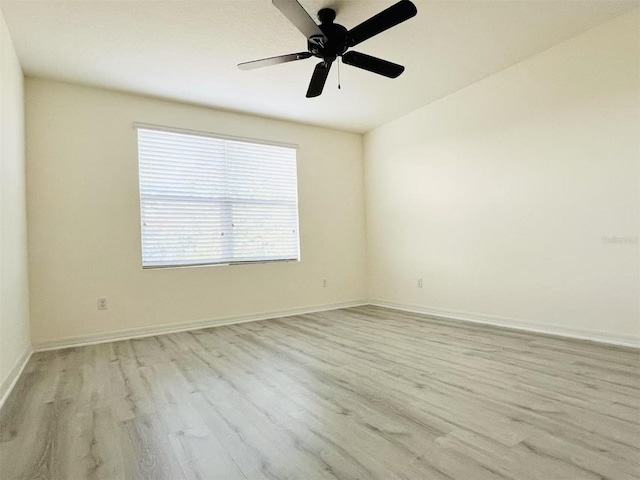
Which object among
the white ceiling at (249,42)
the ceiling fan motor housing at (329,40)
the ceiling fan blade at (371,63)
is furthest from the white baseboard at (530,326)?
the ceiling fan motor housing at (329,40)

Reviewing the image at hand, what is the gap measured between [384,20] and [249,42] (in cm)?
126

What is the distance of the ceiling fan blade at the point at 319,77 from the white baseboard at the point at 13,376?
2.98m

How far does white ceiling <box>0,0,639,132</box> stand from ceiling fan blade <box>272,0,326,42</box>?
0.34 meters

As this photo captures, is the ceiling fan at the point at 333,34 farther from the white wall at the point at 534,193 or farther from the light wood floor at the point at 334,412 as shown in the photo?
the light wood floor at the point at 334,412

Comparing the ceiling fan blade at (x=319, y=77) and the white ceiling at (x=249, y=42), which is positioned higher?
the white ceiling at (x=249, y=42)

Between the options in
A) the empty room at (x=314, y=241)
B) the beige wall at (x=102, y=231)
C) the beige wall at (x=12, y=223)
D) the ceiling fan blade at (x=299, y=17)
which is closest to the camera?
the empty room at (x=314, y=241)

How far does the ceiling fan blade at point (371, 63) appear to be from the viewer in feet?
8.66

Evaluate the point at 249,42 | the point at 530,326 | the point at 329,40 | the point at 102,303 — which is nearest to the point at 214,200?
the point at 102,303

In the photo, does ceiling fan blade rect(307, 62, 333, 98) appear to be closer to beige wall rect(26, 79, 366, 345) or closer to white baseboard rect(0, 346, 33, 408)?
beige wall rect(26, 79, 366, 345)

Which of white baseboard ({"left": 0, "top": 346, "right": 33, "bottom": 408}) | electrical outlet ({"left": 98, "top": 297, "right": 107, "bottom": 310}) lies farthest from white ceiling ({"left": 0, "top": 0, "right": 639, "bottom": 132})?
white baseboard ({"left": 0, "top": 346, "right": 33, "bottom": 408})

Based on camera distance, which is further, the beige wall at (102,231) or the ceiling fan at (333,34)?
the beige wall at (102,231)

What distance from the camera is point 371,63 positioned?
2729mm

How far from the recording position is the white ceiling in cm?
258

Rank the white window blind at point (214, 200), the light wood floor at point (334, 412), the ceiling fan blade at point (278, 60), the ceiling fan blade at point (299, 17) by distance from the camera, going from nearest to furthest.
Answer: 1. the light wood floor at point (334, 412)
2. the ceiling fan blade at point (299, 17)
3. the ceiling fan blade at point (278, 60)
4. the white window blind at point (214, 200)
